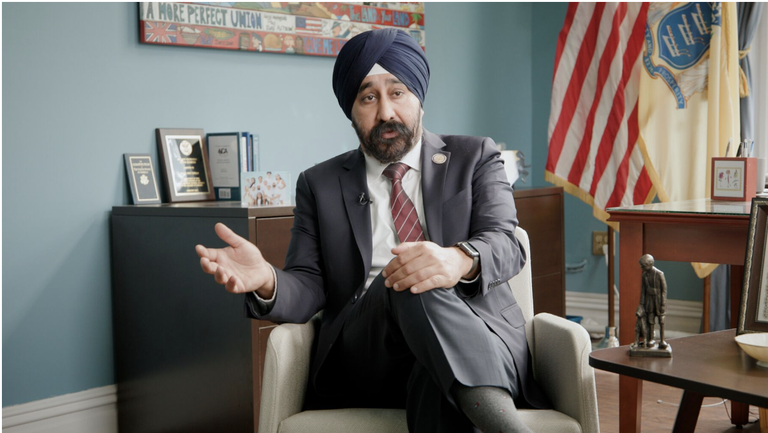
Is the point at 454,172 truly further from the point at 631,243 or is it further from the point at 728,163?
the point at 728,163

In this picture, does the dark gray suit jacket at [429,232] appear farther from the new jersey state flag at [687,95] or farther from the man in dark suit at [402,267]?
the new jersey state flag at [687,95]

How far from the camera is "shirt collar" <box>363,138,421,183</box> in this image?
6.15 feet

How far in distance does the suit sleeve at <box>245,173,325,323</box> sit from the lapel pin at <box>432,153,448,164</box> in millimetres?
306

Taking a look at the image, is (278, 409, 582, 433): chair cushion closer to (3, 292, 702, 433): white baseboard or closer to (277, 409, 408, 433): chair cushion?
(277, 409, 408, 433): chair cushion

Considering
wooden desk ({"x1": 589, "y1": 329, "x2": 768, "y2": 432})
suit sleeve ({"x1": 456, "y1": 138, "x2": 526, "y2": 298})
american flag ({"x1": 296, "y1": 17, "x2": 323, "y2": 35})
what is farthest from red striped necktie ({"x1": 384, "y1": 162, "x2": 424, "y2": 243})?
american flag ({"x1": 296, "y1": 17, "x2": 323, "y2": 35})

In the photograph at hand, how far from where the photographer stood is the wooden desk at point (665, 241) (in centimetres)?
204

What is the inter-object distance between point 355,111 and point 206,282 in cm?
82

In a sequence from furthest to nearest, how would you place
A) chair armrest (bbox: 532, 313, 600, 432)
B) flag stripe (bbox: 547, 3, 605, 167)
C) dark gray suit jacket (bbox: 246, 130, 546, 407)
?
flag stripe (bbox: 547, 3, 605, 167), dark gray suit jacket (bbox: 246, 130, 546, 407), chair armrest (bbox: 532, 313, 600, 432)

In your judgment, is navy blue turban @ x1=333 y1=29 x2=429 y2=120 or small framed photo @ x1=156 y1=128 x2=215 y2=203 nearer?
navy blue turban @ x1=333 y1=29 x2=429 y2=120

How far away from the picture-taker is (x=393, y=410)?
5.32 feet

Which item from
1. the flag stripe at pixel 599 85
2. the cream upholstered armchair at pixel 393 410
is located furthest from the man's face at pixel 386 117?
the flag stripe at pixel 599 85

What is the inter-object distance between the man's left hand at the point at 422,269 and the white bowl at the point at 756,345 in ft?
1.69

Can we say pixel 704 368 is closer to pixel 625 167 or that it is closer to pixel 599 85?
pixel 625 167

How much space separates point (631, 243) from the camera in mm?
2203
